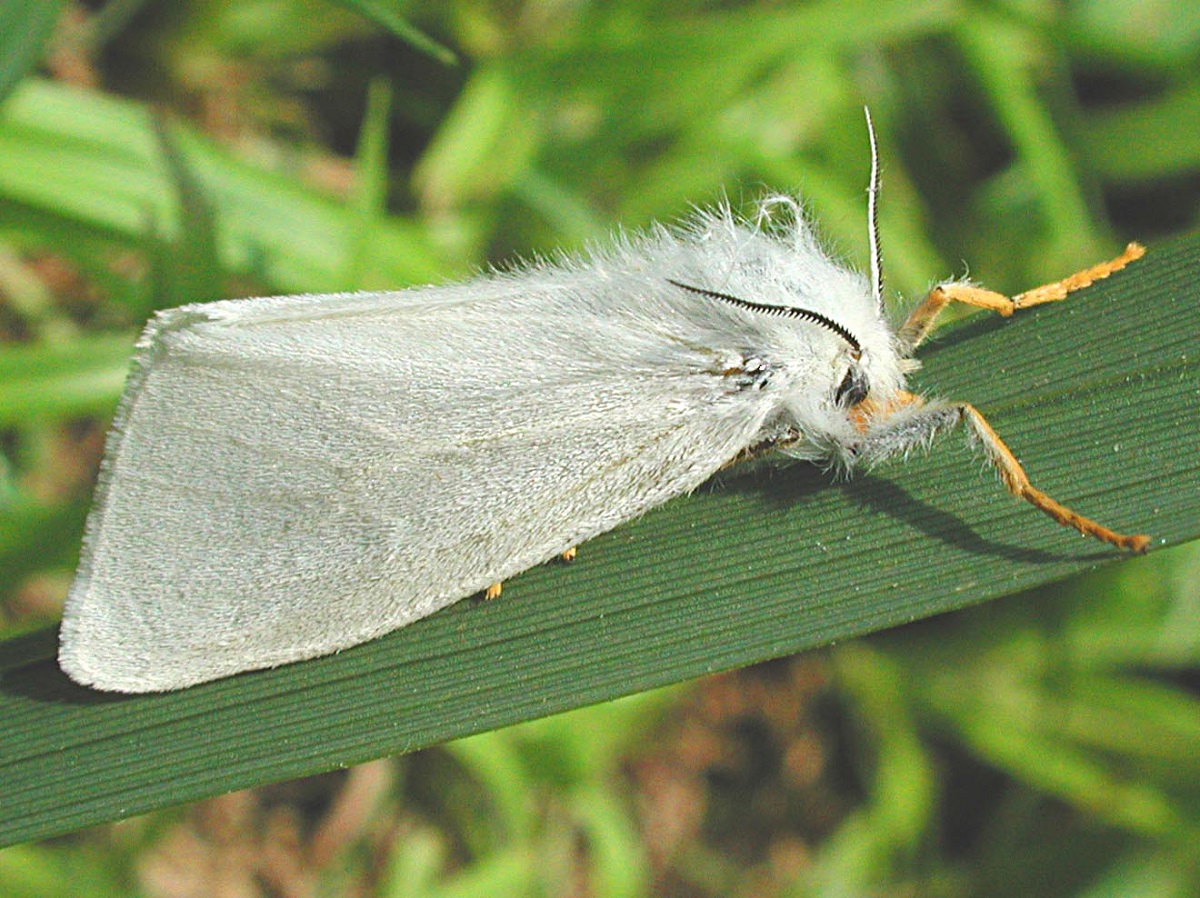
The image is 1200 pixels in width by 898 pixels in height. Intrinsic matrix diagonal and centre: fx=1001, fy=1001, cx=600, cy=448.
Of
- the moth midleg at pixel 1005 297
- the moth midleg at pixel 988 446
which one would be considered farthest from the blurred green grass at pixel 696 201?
the moth midleg at pixel 988 446

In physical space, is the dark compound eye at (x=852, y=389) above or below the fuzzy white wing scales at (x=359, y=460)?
above

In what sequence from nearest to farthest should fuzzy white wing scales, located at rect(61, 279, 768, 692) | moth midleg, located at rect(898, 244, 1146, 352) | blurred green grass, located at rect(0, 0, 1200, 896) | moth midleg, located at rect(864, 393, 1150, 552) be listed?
moth midleg, located at rect(864, 393, 1150, 552)
fuzzy white wing scales, located at rect(61, 279, 768, 692)
moth midleg, located at rect(898, 244, 1146, 352)
blurred green grass, located at rect(0, 0, 1200, 896)

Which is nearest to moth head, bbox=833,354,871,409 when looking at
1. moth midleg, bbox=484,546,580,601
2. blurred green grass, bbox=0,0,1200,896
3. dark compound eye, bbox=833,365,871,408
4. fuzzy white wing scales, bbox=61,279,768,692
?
dark compound eye, bbox=833,365,871,408

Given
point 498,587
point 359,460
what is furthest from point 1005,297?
point 359,460

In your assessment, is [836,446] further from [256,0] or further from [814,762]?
[256,0]

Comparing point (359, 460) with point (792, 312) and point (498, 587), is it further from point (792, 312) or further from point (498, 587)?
point (792, 312)

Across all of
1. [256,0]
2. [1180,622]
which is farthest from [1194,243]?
[256,0]

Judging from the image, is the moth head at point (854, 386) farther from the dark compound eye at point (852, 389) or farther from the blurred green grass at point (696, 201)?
the blurred green grass at point (696, 201)

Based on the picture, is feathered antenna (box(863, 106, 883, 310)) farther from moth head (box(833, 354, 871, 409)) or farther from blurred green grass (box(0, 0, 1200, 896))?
blurred green grass (box(0, 0, 1200, 896))
